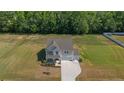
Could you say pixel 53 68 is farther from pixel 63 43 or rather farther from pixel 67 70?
pixel 63 43

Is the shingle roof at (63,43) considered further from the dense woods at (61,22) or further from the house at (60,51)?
the dense woods at (61,22)

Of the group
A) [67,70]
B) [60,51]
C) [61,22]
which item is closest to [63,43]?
[60,51]

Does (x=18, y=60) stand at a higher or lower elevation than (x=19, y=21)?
lower

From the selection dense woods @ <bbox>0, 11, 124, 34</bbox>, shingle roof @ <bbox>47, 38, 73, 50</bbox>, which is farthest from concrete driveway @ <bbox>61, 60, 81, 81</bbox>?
dense woods @ <bbox>0, 11, 124, 34</bbox>

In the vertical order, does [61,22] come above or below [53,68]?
above

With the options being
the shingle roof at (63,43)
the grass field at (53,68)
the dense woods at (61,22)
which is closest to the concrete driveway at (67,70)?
the grass field at (53,68)
